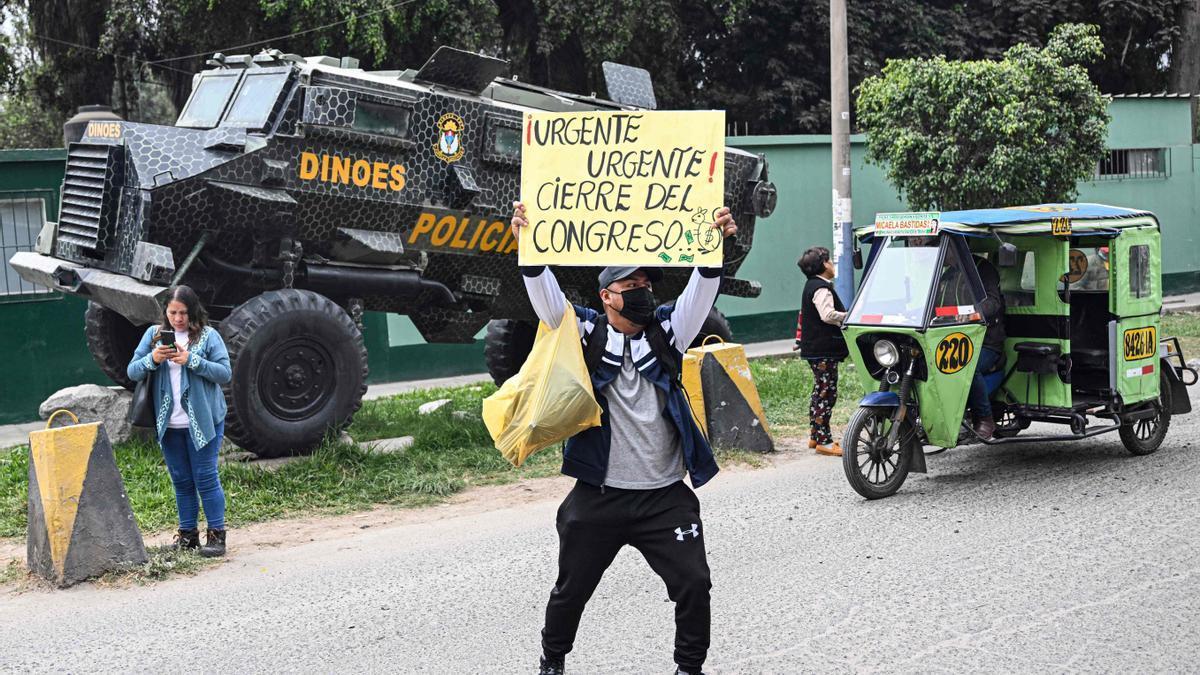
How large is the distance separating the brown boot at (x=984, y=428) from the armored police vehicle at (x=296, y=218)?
4.69 meters

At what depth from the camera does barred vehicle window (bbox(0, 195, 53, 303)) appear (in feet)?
42.7

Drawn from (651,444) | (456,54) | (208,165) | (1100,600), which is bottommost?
(1100,600)

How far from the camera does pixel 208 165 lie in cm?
981

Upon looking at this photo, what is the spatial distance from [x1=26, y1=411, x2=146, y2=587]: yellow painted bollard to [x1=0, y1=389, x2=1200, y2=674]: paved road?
0.22 meters

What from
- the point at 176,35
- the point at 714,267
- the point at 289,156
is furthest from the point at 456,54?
the point at 176,35

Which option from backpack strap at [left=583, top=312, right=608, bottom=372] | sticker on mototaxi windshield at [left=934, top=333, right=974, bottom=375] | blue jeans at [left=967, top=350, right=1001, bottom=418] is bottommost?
blue jeans at [left=967, top=350, right=1001, bottom=418]

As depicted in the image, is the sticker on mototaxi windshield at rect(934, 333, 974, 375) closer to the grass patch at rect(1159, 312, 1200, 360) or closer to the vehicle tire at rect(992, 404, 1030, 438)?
the vehicle tire at rect(992, 404, 1030, 438)

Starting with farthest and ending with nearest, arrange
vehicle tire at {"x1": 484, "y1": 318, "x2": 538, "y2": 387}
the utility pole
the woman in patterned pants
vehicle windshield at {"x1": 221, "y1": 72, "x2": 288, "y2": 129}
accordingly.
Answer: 1. the utility pole
2. vehicle tire at {"x1": 484, "y1": 318, "x2": 538, "y2": 387}
3. vehicle windshield at {"x1": 221, "y1": 72, "x2": 288, "y2": 129}
4. the woman in patterned pants

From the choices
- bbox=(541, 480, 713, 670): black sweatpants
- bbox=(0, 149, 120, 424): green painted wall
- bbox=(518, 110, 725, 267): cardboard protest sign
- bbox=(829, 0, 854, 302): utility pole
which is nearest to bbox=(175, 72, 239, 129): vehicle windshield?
bbox=(0, 149, 120, 424): green painted wall

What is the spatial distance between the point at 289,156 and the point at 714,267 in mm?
6310

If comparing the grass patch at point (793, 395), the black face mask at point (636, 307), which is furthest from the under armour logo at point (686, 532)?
the grass patch at point (793, 395)

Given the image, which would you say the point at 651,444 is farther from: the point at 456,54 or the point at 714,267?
the point at 456,54

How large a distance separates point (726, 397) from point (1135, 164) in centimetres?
1574

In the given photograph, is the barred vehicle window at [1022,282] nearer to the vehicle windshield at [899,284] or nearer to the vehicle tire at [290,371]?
the vehicle windshield at [899,284]
